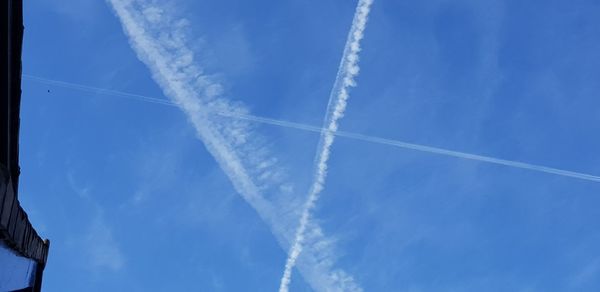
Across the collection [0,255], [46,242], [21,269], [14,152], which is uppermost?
[46,242]

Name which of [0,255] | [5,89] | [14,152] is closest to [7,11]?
[5,89]

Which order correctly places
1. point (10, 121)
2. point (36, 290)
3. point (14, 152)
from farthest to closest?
point (36, 290), point (14, 152), point (10, 121)

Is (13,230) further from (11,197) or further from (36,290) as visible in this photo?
(36,290)

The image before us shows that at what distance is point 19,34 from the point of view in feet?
57.1

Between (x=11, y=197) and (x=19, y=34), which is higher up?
(x=19, y=34)

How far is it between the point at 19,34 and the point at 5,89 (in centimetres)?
182

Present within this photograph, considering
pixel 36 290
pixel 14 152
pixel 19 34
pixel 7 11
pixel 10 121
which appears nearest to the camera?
pixel 7 11

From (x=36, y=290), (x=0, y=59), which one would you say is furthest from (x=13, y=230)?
(x=36, y=290)

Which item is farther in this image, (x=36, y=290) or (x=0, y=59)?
(x=36, y=290)

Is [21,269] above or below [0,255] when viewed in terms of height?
above

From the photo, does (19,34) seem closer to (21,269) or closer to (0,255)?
(0,255)

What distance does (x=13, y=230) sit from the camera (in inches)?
718

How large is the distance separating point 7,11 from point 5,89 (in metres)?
2.82

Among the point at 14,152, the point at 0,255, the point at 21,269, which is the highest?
the point at 14,152
